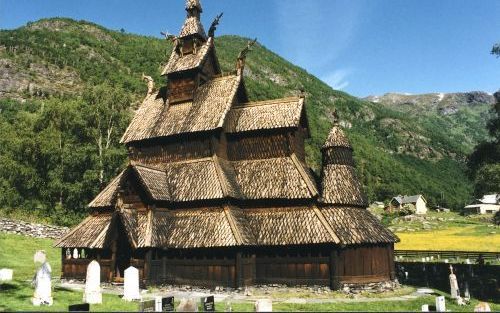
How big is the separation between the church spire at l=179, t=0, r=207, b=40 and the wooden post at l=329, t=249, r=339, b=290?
19751 mm

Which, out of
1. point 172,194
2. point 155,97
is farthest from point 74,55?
point 172,194

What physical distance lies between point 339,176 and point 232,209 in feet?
24.3

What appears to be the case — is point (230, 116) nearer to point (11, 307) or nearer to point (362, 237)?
point (362, 237)

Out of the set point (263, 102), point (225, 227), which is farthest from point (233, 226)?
point (263, 102)

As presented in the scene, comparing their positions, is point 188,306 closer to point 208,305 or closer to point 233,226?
point 208,305

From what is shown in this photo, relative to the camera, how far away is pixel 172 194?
2834 centimetres

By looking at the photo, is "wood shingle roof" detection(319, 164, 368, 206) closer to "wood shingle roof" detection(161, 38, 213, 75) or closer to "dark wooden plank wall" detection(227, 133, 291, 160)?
"dark wooden plank wall" detection(227, 133, 291, 160)

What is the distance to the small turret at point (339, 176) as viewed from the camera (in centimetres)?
2741

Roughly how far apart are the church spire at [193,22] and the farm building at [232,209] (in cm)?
303

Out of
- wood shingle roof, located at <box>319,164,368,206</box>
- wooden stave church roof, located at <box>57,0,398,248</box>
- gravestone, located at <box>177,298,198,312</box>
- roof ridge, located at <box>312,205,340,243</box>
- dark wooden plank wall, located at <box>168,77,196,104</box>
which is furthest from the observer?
dark wooden plank wall, located at <box>168,77,196,104</box>

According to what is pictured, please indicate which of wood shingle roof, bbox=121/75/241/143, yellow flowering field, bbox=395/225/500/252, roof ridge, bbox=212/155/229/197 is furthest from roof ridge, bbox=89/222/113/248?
yellow flowering field, bbox=395/225/500/252

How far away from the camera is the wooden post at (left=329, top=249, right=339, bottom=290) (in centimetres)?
2466

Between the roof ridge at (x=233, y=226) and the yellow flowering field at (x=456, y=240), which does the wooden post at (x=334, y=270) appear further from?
the yellow flowering field at (x=456, y=240)

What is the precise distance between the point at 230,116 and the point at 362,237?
12505 mm
